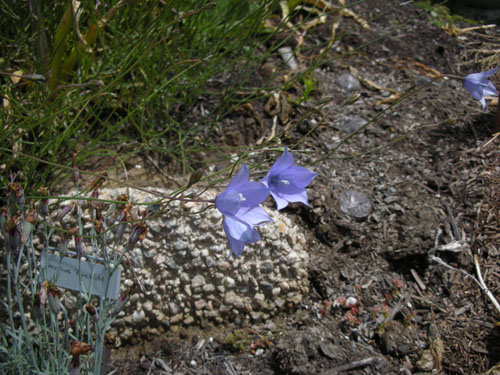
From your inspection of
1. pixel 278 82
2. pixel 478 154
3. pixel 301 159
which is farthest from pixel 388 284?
pixel 278 82

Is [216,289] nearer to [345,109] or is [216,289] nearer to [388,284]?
[388,284]

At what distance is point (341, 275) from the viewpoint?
1.92 metres

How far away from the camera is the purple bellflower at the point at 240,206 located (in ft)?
3.36

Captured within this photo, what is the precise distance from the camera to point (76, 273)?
143 centimetres

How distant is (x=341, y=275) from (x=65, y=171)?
4.25ft

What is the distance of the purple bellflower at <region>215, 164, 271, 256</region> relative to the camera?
1.02 meters

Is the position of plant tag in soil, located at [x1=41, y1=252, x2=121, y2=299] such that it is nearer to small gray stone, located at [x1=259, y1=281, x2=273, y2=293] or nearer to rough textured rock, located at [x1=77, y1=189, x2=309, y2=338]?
rough textured rock, located at [x1=77, y1=189, x2=309, y2=338]

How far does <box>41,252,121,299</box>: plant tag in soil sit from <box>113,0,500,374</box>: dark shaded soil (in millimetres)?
468

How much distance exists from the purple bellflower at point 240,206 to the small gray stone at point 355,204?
104 centimetres

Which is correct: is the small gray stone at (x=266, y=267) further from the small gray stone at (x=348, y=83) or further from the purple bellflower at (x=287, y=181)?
the small gray stone at (x=348, y=83)

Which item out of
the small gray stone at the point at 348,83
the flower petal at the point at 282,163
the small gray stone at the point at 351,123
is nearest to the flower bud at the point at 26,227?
the flower petal at the point at 282,163

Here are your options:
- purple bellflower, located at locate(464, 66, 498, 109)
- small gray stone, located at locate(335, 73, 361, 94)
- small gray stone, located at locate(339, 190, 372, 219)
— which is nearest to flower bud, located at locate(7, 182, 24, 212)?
small gray stone, located at locate(339, 190, 372, 219)

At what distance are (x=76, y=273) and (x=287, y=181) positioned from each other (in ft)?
2.53

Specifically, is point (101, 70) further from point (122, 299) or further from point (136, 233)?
point (122, 299)
